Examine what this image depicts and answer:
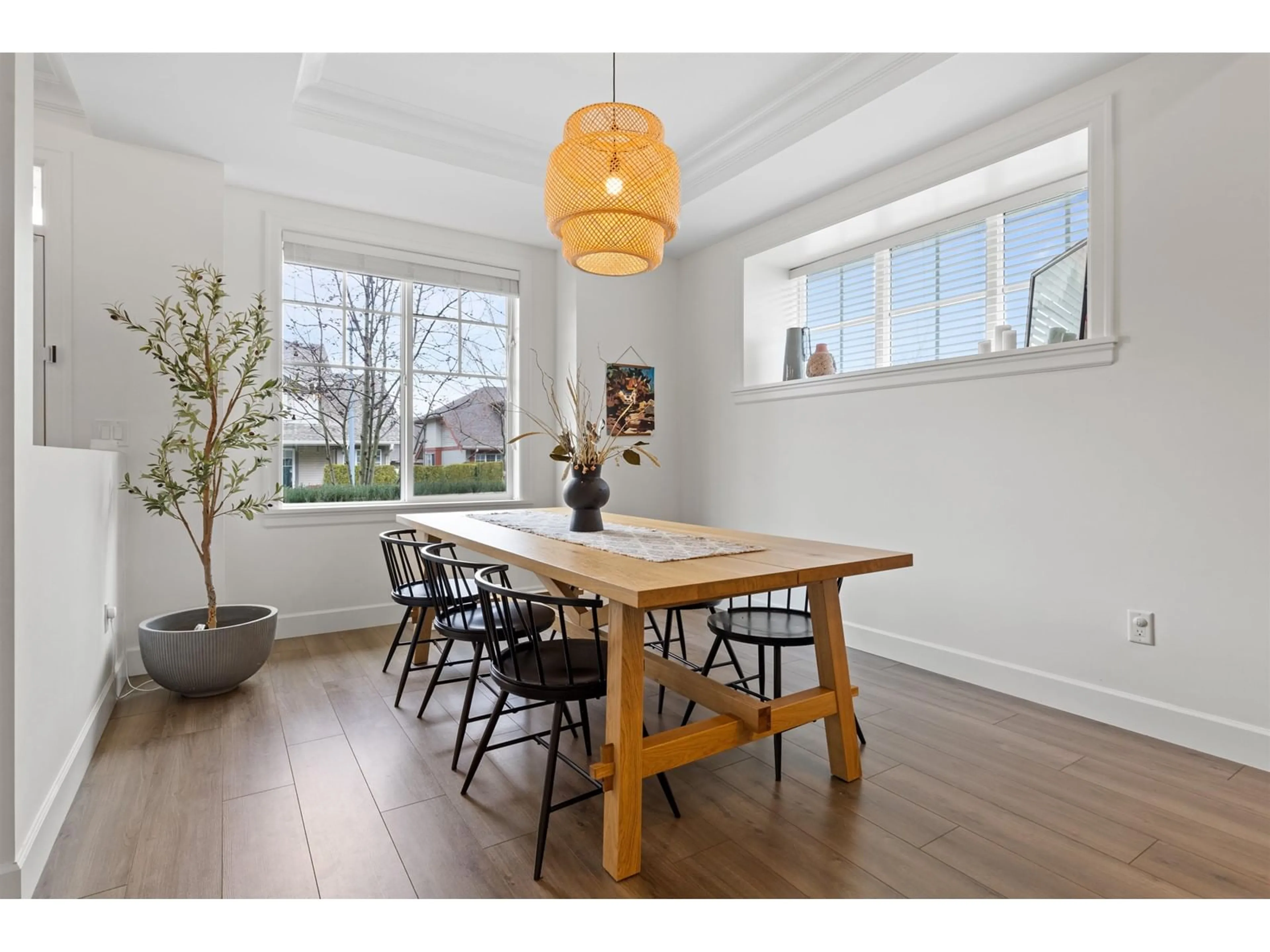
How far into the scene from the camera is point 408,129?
3.22m

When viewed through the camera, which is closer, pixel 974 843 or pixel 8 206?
pixel 8 206

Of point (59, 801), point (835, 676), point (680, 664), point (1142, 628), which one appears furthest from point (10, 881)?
point (1142, 628)

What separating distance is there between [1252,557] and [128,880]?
346cm

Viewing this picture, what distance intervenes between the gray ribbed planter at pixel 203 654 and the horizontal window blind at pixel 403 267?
86.3 inches

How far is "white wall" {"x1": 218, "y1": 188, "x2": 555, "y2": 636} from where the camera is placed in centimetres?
363

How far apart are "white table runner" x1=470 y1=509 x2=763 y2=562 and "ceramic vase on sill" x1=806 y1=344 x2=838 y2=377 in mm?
1687

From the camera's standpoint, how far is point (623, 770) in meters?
1.61

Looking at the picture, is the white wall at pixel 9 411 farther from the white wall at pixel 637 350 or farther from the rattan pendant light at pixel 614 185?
the white wall at pixel 637 350

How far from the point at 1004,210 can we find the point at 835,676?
2606 mm

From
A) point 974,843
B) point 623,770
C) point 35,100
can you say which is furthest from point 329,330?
point 974,843

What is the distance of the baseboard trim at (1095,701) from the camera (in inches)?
87.0

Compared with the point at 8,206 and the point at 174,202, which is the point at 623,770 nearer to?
the point at 8,206

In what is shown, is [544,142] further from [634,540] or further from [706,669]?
[706,669]

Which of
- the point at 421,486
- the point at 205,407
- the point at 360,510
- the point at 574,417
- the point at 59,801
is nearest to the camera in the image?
the point at 59,801
